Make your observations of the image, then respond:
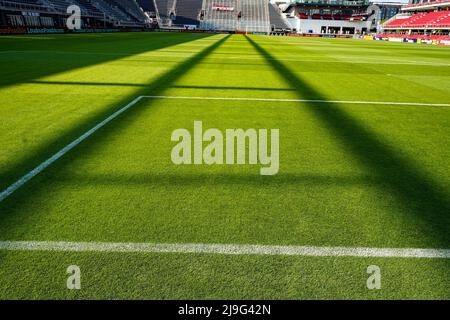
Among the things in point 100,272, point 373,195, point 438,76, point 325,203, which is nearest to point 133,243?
point 100,272

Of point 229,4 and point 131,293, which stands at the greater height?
point 229,4

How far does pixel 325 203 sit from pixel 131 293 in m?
1.59

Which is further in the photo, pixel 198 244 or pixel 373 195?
pixel 373 195

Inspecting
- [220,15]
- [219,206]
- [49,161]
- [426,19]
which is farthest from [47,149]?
[220,15]

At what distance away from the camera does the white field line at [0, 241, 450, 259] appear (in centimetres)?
211

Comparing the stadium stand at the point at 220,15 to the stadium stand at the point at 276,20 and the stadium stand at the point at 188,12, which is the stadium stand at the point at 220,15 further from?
the stadium stand at the point at 276,20

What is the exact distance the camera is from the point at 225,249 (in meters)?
2.13

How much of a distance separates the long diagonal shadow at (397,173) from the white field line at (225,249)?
0.89ft

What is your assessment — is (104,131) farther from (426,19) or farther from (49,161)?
(426,19)

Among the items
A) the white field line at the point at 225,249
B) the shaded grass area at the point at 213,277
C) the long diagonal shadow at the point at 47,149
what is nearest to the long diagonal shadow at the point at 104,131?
the long diagonal shadow at the point at 47,149

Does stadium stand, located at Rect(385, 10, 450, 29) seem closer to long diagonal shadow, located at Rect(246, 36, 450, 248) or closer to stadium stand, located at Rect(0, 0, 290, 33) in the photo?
stadium stand, located at Rect(0, 0, 290, 33)

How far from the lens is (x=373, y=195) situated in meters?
2.87
